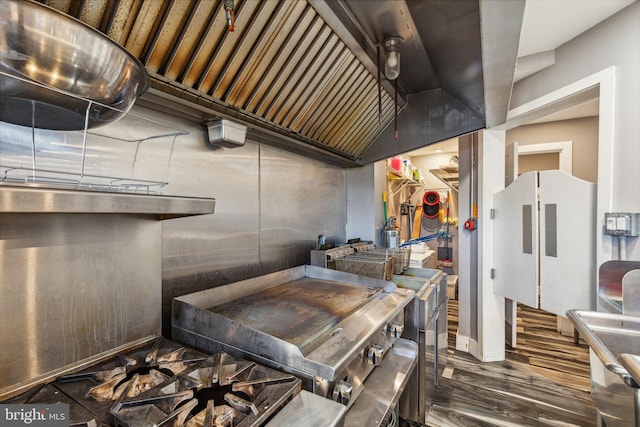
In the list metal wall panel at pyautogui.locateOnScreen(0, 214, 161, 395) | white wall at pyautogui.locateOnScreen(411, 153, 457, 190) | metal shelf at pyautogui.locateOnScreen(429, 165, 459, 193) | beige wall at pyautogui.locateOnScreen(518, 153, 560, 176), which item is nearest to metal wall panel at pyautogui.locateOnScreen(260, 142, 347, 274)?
metal wall panel at pyautogui.locateOnScreen(0, 214, 161, 395)

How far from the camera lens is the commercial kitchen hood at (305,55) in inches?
38.7

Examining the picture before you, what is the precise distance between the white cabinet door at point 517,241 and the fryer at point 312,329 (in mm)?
1509

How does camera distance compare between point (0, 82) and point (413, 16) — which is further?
point (413, 16)

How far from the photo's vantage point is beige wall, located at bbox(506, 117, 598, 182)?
11.0ft

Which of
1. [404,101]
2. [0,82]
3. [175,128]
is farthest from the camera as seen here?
[404,101]

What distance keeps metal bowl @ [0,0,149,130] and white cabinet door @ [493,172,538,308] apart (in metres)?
2.75

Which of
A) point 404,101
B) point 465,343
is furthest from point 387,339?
point 465,343

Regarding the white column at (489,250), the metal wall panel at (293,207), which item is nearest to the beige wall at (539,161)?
the white column at (489,250)

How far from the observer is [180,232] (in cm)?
138

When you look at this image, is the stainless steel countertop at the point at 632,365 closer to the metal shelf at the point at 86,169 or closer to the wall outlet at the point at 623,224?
the wall outlet at the point at 623,224

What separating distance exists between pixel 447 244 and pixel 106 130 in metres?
5.21

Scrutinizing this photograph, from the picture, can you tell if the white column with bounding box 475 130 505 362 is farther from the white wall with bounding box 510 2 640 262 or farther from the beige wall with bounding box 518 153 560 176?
the beige wall with bounding box 518 153 560 176

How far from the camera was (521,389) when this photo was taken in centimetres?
225

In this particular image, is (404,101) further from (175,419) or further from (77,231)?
(175,419)
